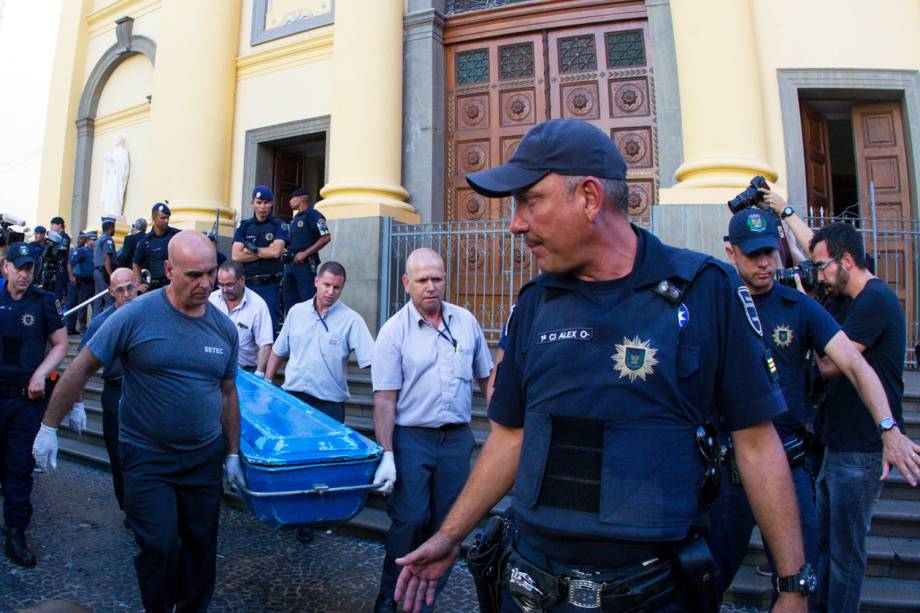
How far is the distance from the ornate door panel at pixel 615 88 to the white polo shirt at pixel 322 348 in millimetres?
4959

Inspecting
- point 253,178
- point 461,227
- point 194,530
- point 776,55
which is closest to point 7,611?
point 194,530

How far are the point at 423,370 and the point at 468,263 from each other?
4.78 meters

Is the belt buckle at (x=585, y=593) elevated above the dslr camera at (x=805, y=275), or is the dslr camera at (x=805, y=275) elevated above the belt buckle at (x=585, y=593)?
the dslr camera at (x=805, y=275)

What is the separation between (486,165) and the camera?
9.66 m

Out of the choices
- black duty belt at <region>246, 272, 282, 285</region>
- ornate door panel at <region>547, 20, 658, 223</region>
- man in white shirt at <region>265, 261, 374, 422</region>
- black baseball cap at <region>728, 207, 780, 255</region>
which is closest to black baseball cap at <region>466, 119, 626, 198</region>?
black baseball cap at <region>728, 207, 780, 255</region>

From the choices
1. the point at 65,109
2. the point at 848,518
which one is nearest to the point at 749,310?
the point at 848,518

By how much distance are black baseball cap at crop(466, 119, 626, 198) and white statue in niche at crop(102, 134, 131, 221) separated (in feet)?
42.6

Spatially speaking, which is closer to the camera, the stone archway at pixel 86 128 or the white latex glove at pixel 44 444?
the white latex glove at pixel 44 444

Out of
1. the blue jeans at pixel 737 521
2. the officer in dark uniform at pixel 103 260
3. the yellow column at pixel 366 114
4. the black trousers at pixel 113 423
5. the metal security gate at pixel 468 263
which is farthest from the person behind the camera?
the officer in dark uniform at pixel 103 260

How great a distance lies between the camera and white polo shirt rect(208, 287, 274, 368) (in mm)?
5797

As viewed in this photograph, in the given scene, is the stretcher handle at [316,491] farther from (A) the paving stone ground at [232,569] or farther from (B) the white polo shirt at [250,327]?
(B) the white polo shirt at [250,327]

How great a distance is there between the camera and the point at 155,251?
7.91 m

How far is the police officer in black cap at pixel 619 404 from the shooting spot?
5.31ft

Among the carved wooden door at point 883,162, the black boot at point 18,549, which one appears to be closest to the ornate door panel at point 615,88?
the carved wooden door at point 883,162
